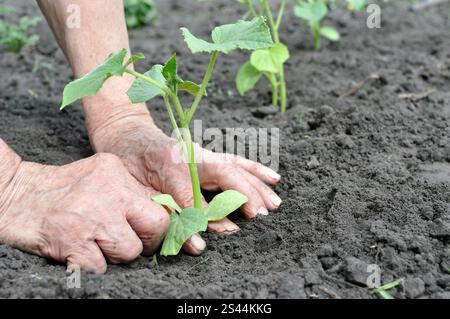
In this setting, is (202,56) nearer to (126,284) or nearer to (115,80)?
(115,80)

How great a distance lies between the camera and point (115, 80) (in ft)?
6.96

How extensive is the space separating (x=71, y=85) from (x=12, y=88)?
1.50m

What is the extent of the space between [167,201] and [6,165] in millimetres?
483

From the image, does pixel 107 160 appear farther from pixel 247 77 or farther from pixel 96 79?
pixel 247 77

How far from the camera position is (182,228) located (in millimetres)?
1640

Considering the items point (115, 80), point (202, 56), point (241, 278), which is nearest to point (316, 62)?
point (202, 56)

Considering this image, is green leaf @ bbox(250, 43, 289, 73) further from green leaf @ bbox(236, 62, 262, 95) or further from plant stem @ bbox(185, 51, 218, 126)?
plant stem @ bbox(185, 51, 218, 126)

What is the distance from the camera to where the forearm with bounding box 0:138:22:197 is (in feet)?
5.74

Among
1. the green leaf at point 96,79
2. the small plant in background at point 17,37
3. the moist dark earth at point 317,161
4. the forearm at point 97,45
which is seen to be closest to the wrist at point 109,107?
the forearm at point 97,45

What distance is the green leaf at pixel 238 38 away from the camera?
57.2 inches

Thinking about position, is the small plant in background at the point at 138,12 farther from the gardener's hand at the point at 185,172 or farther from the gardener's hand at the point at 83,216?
the gardener's hand at the point at 83,216

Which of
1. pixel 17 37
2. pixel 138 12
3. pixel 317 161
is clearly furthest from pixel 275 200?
pixel 138 12

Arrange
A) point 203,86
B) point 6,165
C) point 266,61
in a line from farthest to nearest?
point 266,61 → point 6,165 → point 203,86
